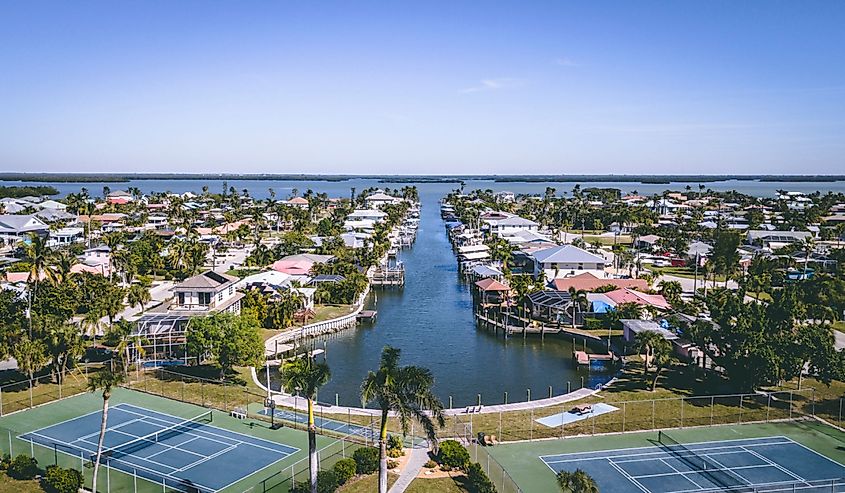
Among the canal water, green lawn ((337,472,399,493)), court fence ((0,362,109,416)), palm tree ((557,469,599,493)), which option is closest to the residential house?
the canal water

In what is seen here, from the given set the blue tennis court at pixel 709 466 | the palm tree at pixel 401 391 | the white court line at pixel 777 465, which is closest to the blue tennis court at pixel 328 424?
the blue tennis court at pixel 709 466

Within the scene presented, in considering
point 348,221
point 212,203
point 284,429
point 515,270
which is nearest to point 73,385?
point 284,429

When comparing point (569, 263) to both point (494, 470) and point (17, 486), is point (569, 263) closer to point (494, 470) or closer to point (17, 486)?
point (494, 470)

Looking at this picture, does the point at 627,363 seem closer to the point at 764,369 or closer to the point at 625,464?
the point at 764,369

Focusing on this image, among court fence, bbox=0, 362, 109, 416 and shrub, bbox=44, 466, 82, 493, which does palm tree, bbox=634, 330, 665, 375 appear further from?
court fence, bbox=0, 362, 109, 416

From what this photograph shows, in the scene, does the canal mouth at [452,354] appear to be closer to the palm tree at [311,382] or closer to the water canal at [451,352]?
the water canal at [451,352]

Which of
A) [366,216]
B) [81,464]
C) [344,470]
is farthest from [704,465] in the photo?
[366,216]
